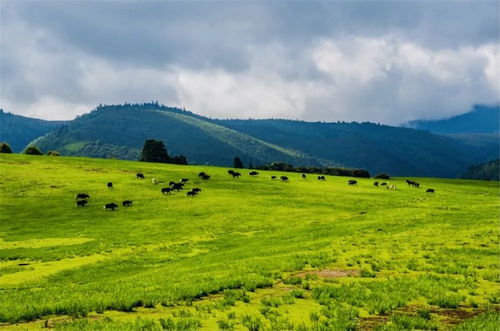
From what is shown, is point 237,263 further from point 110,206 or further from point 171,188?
point 171,188

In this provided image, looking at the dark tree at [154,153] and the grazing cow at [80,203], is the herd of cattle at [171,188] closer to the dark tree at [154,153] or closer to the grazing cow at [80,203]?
the grazing cow at [80,203]

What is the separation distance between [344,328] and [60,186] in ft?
241

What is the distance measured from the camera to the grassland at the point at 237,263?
13.6 m

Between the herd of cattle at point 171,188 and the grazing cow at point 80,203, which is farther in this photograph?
the herd of cattle at point 171,188

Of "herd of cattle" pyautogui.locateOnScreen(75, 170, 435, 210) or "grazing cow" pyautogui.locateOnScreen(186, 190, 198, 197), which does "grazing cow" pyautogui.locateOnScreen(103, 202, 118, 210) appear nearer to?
"herd of cattle" pyautogui.locateOnScreen(75, 170, 435, 210)

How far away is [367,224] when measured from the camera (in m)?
41.7

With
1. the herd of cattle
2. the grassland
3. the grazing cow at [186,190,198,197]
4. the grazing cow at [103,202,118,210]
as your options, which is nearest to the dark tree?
the herd of cattle

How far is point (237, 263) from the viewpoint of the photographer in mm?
25062

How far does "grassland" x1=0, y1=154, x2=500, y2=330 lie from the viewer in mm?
13641

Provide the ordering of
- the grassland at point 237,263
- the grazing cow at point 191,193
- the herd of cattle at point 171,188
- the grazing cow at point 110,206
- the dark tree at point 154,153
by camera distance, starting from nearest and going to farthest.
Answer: the grassland at point 237,263 → the grazing cow at point 110,206 → the herd of cattle at point 171,188 → the grazing cow at point 191,193 → the dark tree at point 154,153

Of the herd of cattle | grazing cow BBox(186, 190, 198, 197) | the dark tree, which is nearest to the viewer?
the herd of cattle

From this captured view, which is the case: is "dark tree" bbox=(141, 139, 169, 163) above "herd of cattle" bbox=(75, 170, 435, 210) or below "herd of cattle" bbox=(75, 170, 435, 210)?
above

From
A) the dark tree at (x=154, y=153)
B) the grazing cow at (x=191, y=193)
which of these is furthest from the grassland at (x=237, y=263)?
the dark tree at (x=154, y=153)

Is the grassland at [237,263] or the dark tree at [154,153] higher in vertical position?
the dark tree at [154,153]
